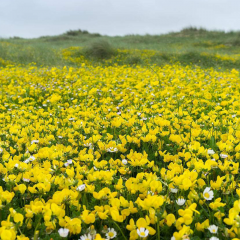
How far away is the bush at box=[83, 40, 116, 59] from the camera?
49.1ft

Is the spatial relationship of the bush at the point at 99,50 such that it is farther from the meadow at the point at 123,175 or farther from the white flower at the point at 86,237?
the white flower at the point at 86,237

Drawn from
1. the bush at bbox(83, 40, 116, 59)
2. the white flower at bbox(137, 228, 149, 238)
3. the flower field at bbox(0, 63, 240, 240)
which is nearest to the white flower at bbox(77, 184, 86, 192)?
the flower field at bbox(0, 63, 240, 240)

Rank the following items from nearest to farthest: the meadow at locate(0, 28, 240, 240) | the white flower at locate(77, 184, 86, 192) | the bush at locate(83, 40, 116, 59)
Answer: the meadow at locate(0, 28, 240, 240) → the white flower at locate(77, 184, 86, 192) → the bush at locate(83, 40, 116, 59)

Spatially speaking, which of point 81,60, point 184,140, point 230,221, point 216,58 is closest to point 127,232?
point 230,221

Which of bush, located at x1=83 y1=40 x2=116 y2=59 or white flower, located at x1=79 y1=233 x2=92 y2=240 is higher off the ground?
bush, located at x1=83 y1=40 x2=116 y2=59

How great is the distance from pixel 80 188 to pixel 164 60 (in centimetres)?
1341

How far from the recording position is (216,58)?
14195 mm

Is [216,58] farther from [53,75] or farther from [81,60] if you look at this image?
[53,75]

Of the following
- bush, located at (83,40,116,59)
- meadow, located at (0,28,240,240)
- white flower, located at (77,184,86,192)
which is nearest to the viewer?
meadow, located at (0,28,240,240)

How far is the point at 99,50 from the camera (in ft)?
49.7

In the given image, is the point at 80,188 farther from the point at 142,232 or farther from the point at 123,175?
the point at 123,175

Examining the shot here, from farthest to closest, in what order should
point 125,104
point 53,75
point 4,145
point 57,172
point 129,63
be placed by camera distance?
point 129,63 → point 53,75 → point 125,104 → point 4,145 → point 57,172

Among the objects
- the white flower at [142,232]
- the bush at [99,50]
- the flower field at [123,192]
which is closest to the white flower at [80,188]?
the flower field at [123,192]

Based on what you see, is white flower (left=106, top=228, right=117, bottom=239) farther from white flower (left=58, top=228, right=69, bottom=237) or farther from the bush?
the bush
